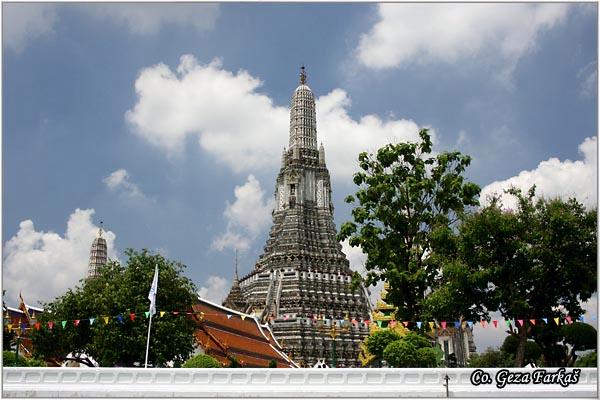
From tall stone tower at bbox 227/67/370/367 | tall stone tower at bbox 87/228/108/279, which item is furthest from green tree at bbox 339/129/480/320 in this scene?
tall stone tower at bbox 87/228/108/279

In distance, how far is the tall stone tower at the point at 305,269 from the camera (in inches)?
3100

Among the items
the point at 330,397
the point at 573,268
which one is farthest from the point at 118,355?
the point at 573,268

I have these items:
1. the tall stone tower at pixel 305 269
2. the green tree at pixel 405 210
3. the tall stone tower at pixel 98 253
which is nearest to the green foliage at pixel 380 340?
the green tree at pixel 405 210

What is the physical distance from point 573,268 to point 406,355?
8202mm

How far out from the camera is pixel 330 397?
2222 cm

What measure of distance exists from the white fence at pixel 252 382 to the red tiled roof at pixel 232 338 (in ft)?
61.7

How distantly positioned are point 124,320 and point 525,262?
20.1 meters

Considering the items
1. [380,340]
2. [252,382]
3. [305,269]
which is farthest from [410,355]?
[305,269]

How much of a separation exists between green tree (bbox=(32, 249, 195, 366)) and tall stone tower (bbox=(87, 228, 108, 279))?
57677 millimetres

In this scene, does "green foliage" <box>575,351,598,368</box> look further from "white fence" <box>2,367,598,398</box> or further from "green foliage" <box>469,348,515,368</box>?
"white fence" <box>2,367,598,398</box>

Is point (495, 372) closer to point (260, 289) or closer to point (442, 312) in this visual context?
point (442, 312)

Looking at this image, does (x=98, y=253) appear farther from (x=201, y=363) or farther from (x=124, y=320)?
(x=201, y=363)

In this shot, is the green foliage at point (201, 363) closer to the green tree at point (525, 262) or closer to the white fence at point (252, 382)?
the white fence at point (252, 382)

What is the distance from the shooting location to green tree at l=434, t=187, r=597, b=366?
2872 cm
